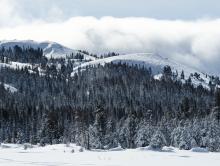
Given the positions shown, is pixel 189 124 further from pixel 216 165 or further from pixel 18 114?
pixel 18 114

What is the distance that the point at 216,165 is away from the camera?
139 ft

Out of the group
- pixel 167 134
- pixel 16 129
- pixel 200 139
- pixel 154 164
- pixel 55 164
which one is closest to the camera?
pixel 55 164

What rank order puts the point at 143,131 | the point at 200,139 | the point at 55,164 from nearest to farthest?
1. the point at 55,164
2. the point at 143,131
3. the point at 200,139

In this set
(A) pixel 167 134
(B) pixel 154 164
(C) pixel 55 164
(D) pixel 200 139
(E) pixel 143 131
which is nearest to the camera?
(C) pixel 55 164

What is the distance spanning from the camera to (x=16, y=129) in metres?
165

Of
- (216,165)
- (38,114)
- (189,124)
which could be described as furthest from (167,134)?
(216,165)

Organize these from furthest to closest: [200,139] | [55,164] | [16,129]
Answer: [16,129] → [200,139] → [55,164]

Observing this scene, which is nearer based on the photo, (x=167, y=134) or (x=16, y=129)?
(x=167, y=134)

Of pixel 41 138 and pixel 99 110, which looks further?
pixel 41 138

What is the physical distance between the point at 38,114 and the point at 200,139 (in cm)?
7907

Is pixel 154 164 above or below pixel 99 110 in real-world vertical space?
below

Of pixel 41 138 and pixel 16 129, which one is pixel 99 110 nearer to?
pixel 41 138

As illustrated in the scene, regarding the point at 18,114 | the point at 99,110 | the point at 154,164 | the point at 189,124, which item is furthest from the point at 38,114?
the point at 154,164

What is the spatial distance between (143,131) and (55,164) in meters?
Answer: 64.1
